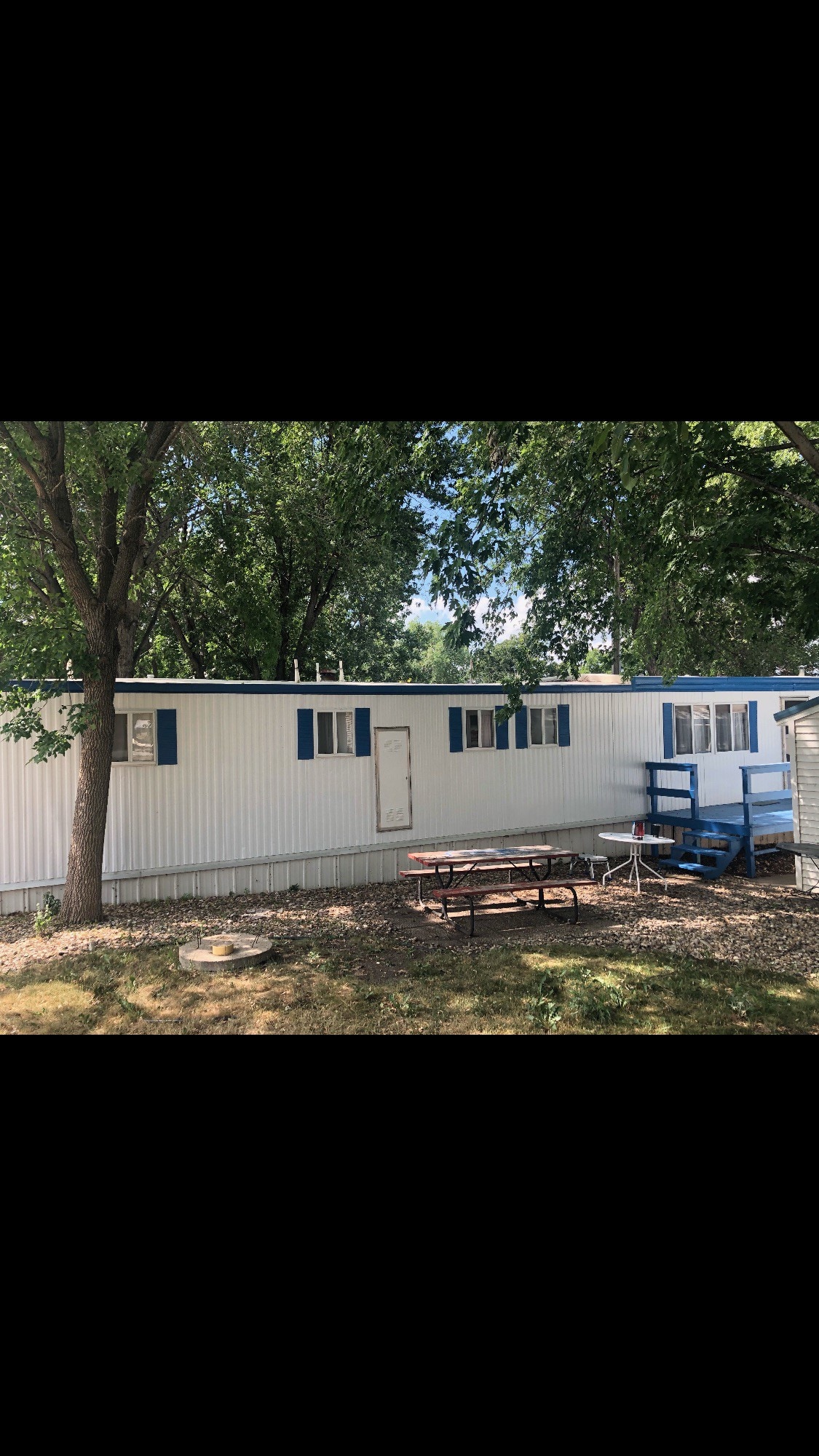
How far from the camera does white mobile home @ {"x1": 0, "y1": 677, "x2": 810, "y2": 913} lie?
8633 millimetres

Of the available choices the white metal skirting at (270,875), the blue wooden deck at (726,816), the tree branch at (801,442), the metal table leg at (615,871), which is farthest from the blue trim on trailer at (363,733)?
the tree branch at (801,442)

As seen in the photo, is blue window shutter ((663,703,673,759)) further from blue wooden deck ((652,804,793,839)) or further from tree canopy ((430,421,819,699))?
tree canopy ((430,421,819,699))

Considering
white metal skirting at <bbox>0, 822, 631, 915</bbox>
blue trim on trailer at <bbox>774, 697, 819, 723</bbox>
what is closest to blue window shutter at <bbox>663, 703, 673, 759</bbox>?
white metal skirting at <bbox>0, 822, 631, 915</bbox>

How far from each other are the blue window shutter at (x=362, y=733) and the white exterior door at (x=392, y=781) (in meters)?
0.14

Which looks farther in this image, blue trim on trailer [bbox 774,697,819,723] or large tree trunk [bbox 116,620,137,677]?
large tree trunk [bbox 116,620,137,677]

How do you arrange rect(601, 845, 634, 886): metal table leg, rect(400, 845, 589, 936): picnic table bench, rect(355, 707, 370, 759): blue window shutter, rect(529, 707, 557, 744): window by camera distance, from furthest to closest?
rect(529, 707, 557, 744): window → rect(601, 845, 634, 886): metal table leg → rect(355, 707, 370, 759): blue window shutter → rect(400, 845, 589, 936): picnic table bench

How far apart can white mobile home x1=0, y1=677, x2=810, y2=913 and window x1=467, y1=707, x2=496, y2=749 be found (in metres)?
0.02

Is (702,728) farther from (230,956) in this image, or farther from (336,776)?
(230,956)

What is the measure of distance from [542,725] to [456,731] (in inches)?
60.6

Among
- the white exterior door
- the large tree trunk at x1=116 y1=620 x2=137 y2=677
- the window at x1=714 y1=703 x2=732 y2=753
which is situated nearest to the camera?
the white exterior door

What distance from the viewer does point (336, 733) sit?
10.1 meters

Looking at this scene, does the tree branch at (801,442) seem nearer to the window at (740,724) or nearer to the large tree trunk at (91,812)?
the large tree trunk at (91,812)
